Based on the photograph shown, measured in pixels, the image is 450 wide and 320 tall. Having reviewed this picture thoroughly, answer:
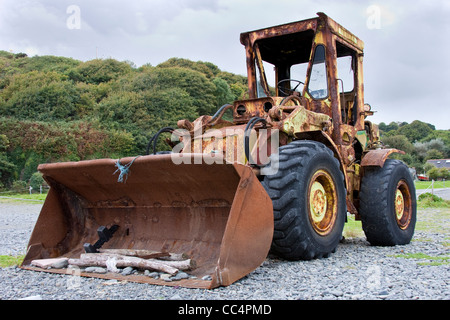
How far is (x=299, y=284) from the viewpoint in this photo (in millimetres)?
3992

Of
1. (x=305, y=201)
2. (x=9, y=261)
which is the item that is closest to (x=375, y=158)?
(x=305, y=201)

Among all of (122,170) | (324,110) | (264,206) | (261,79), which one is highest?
(261,79)

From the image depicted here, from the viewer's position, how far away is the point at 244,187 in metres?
4.09

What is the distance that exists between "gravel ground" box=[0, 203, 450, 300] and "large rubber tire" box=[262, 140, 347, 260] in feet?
0.70

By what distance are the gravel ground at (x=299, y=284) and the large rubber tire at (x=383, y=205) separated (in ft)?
3.43

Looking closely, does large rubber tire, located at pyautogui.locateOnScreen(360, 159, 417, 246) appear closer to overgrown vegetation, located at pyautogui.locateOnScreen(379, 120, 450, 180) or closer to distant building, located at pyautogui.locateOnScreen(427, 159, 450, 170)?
overgrown vegetation, located at pyautogui.locateOnScreen(379, 120, 450, 180)

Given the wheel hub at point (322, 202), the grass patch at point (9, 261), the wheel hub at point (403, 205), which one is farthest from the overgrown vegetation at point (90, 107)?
the wheel hub at point (322, 202)

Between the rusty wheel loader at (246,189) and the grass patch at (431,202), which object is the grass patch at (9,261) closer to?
the rusty wheel loader at (246,189)

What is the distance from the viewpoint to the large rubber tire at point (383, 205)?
21.6 ft

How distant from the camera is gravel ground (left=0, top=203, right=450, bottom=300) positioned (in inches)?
143
